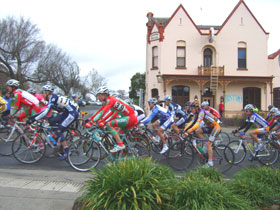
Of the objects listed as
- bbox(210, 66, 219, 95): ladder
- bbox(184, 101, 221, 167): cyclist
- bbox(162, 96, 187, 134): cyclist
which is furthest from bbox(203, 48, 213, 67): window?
bbox(184, 101, 221, 167): cyclist

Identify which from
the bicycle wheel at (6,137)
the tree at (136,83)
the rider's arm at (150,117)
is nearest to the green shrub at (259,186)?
the rider's arm at (150,117)

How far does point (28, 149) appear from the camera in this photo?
22.2 ft

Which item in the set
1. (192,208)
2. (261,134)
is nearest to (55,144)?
(192,208)

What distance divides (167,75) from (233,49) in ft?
21.8

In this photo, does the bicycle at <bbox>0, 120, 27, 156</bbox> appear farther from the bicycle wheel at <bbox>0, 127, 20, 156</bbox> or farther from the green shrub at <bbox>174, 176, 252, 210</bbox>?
the green shrub at <bbox>174, 176, 252, 210</bbox>

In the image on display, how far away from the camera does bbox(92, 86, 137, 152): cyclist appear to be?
6168mm

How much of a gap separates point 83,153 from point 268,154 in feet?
17.3

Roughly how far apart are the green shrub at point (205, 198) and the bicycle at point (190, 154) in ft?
11.2

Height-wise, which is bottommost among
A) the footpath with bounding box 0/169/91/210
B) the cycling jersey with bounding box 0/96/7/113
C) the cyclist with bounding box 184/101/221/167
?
the footpath with bounding box 0/169/91/210

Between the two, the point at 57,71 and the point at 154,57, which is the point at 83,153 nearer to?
the point at 154,57

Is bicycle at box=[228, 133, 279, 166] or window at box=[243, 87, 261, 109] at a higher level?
window at box=[243, 87, 261, 109]

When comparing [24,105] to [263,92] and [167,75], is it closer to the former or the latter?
[167,75]

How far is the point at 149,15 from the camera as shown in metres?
25.7

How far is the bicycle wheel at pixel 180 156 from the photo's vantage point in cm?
651
